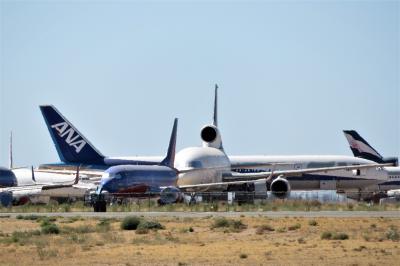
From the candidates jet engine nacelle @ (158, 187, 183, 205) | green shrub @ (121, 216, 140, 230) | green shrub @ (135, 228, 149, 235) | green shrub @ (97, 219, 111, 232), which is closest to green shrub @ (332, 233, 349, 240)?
green shrub @ (135, 228, 149, 235)

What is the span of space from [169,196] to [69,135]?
87.8 ft

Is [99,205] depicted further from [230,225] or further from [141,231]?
[141,231]

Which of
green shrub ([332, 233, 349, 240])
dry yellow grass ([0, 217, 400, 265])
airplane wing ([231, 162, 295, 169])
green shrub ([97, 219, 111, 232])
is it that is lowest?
dry yellow grass ([0, 217, 400, 265])

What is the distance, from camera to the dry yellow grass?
30203 millimetres

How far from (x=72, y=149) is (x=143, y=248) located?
60709 mm

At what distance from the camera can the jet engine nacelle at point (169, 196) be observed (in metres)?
69.9

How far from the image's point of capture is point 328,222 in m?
45.2

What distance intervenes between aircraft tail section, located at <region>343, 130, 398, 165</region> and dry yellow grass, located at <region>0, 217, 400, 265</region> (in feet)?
243

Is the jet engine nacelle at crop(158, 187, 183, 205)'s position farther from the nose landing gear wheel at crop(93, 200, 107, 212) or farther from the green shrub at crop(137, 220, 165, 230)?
the green shrub at crop(137, 220, 165, 230)

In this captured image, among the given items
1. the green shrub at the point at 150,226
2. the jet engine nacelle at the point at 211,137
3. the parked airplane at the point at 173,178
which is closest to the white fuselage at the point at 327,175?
the jet engine nacelle at the point at 211,137

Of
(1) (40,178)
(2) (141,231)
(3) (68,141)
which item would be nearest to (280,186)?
(3) (68,141)

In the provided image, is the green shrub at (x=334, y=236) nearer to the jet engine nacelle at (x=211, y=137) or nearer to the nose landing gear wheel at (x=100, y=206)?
the nose landing gear wheel at (x=100, y=206)

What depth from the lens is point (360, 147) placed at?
4722 inches

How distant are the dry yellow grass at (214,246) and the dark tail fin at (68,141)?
159ft
